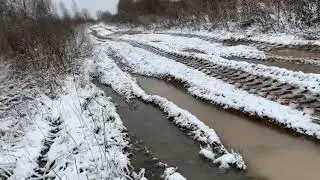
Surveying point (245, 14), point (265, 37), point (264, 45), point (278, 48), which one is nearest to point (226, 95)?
point (278, 48)

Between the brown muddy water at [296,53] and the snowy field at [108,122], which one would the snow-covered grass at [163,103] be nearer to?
the snowy field at [108,122]

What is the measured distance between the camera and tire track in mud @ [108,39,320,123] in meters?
9.32

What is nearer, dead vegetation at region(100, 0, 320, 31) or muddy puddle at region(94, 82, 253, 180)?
muddy puddle at region(94, 82, 253, 180)

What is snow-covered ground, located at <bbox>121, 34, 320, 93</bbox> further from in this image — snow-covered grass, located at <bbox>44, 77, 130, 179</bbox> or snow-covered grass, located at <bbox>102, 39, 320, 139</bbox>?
snow-covered grass, located at <bbox>44, 77, 130, 179</bbox>

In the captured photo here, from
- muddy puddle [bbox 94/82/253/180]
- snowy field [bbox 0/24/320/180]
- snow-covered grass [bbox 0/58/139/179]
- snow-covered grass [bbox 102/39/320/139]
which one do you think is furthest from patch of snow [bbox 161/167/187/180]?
snow-covered grass [bbox 102/39/320/139]

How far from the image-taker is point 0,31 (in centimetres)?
2258

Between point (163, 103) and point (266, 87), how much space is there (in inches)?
108

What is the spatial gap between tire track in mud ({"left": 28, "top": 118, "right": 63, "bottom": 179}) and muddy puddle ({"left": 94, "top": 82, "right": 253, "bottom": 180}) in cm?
158

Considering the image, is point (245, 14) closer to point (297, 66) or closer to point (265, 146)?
point (297, 66)

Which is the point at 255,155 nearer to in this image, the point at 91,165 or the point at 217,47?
the point at 91,165

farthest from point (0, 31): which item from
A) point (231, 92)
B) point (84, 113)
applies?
point (231, 92)

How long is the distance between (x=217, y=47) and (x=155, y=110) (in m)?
9.05

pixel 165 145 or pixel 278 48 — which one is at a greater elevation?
pixel 278 48

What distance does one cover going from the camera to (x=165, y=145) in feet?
28.8
